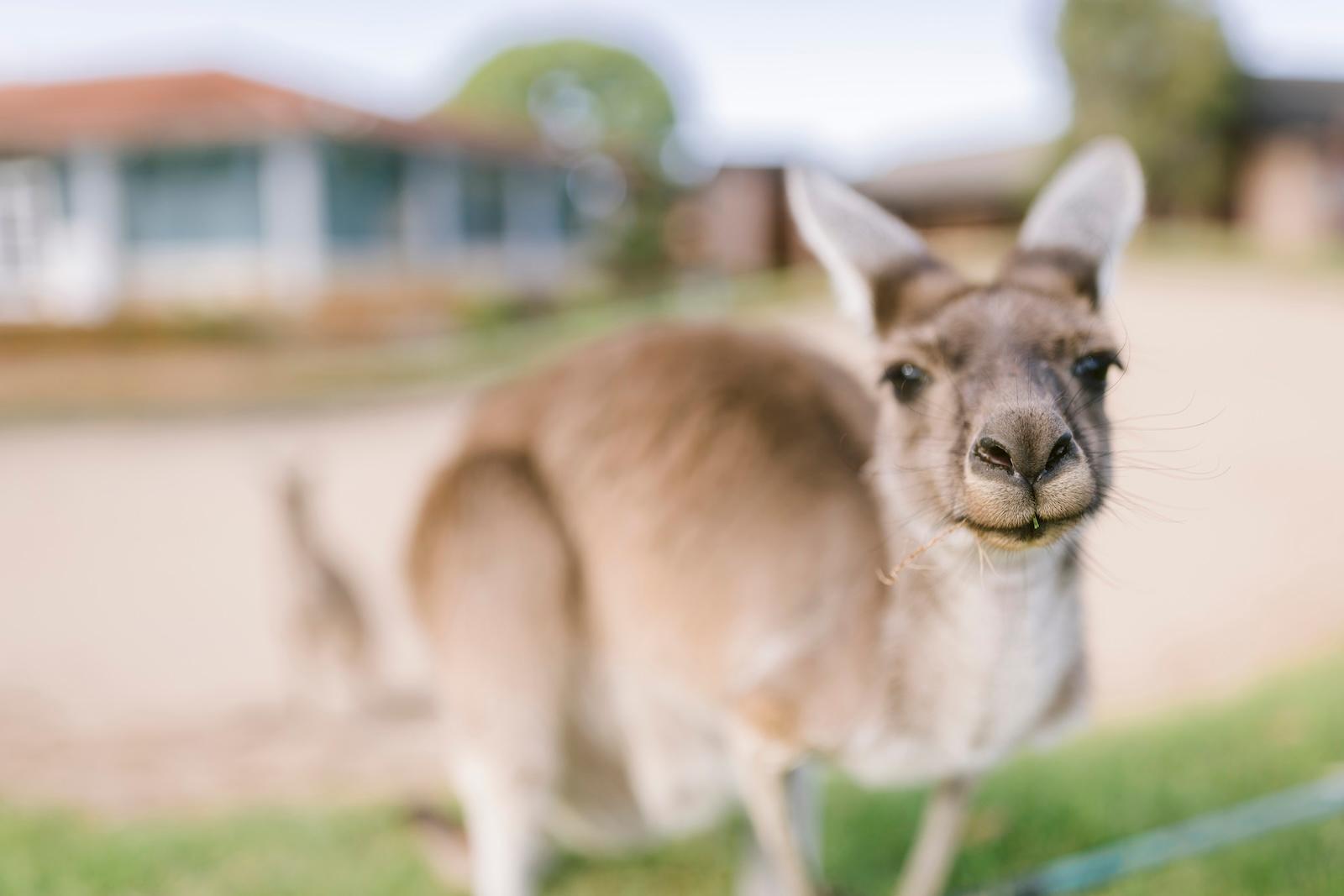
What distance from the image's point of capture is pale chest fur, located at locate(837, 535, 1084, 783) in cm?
175

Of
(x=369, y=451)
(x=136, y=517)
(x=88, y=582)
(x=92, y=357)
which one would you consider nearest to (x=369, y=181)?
(x=92, y=357)

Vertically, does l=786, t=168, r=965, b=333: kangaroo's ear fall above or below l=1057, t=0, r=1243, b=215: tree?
below

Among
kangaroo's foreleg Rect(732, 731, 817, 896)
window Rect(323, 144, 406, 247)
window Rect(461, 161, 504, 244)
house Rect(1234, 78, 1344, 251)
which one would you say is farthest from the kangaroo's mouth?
house Rect(1234, 78, 1344, 251)

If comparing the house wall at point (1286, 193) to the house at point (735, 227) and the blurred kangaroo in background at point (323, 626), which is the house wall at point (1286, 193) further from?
the blurred kangaroo in background at point (323, 626)

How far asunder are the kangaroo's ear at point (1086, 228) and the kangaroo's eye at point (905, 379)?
0.68ft

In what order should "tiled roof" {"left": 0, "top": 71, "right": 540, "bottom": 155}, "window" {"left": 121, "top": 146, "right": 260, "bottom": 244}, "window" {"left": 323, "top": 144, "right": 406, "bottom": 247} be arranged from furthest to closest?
"window" {"left": 323, "top": 144, "right": 406, "bottom": 247} < "window" {"left": 121, "top": 146, "right": 260, "bottom": 244} < "tiled roof" {"left": 0, "top": 71, "right": 540, "bottom": 155}

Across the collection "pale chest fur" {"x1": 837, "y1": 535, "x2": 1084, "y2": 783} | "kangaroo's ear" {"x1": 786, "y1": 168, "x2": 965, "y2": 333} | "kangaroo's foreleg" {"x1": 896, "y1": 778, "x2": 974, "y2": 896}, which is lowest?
"kangaroo's foreleg" {"x1": 896, "y1": 778, "x2": 974, "y2": 896}

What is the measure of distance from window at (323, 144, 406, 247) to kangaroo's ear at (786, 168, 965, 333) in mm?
16073

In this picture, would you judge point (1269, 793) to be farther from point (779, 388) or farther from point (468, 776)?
point (468, 776)

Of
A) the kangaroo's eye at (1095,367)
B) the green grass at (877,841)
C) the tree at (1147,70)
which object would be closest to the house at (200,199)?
the tree at (1147,70)

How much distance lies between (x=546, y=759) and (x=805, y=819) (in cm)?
53

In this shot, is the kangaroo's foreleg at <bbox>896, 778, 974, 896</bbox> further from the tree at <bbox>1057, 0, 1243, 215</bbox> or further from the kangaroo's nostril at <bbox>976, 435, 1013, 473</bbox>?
the tree at <bbox>1057, 0, 1243, 215</bbox>

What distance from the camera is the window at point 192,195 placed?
1675cm

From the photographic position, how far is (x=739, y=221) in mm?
24062
